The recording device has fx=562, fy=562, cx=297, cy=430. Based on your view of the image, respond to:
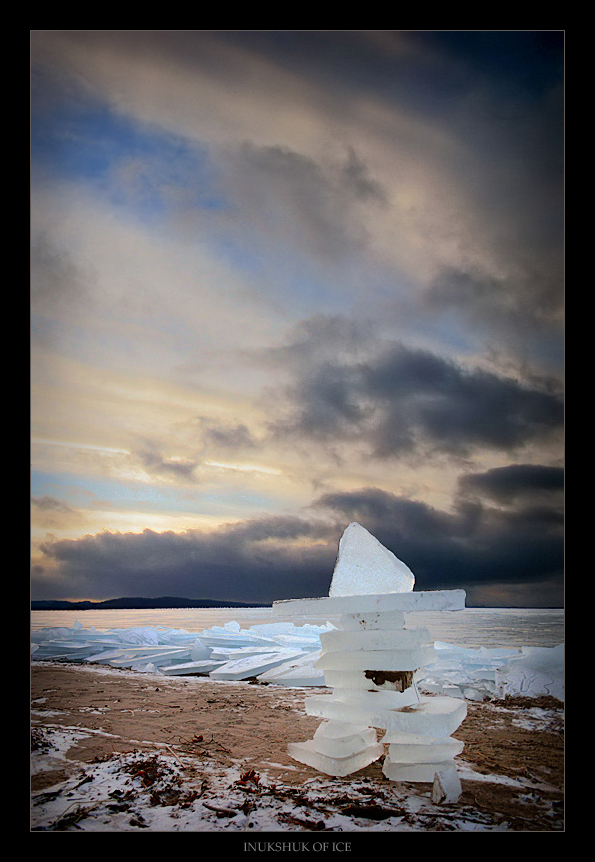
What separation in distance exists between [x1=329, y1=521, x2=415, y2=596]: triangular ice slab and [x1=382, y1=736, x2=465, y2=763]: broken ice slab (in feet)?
3.27

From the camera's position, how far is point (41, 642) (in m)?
10.9

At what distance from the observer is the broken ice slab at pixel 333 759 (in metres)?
3.94

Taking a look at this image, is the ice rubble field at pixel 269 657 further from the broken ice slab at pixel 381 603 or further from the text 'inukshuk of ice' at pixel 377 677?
the broken ice slab at pixel 381 603

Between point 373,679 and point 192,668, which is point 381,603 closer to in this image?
point 373,679

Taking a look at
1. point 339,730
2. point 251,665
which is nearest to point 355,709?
point 339,730

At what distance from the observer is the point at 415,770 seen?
3768 mm

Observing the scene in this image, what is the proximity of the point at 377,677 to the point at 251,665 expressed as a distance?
17.0 feet

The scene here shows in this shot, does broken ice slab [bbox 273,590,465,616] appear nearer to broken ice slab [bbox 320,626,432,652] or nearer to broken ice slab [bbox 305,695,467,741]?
broken ice slab [bbox 320,626,432,652]

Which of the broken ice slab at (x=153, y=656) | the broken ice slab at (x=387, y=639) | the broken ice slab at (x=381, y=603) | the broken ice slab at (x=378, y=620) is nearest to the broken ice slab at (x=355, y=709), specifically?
the broken ice slab at (x=387, y=639)

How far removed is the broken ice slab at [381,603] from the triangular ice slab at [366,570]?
0.19 metres

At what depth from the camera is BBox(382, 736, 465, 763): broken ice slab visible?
3.76m
